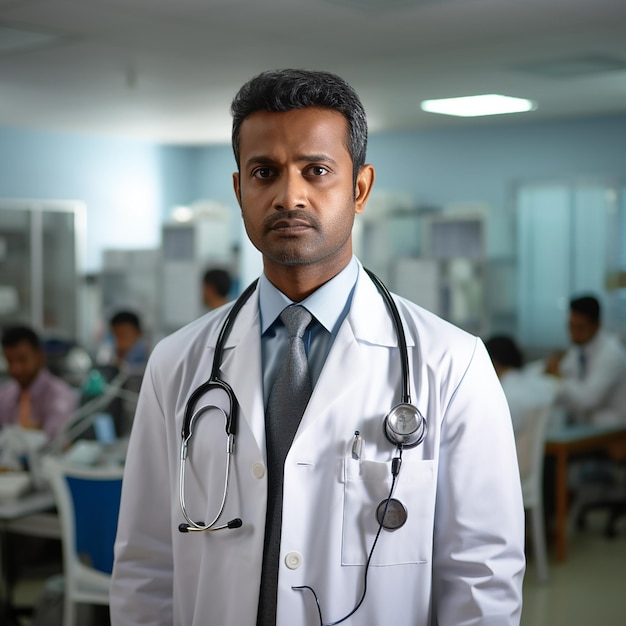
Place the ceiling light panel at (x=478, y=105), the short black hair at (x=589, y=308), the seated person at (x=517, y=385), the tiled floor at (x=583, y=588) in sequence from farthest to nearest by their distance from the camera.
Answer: the ceiling light panel at (x=478, y=105)
the short black hair at (x=589, y=308)
the seated person at (x=517, y=385)
the tiled floor at (x=583, y=588)

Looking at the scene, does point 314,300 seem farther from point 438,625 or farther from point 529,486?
point 529,486

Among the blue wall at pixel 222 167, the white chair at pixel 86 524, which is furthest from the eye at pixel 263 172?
the blue wall at pixel 222 167

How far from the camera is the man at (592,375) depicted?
5.57 metres

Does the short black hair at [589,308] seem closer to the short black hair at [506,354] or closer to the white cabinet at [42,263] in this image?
the short black hair at [506,354]

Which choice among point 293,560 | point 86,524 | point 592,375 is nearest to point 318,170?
point 293,560

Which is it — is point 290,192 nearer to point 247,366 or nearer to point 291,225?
point 291,225

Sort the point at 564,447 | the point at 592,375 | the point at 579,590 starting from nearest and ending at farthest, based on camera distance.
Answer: the point at 579,590 < the point at 564,447 < the point at 592,375

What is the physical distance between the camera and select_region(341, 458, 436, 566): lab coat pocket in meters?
1.39

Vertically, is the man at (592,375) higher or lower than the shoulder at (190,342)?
lower

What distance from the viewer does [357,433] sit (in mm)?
Result: 1420

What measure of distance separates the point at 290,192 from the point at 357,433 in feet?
1.24

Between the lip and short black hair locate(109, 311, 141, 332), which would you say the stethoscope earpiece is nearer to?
the lip

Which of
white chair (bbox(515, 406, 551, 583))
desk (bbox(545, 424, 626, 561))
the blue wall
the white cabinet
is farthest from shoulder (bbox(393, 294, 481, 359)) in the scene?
the white cabinet

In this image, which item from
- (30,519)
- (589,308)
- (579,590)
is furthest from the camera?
(589,308)
